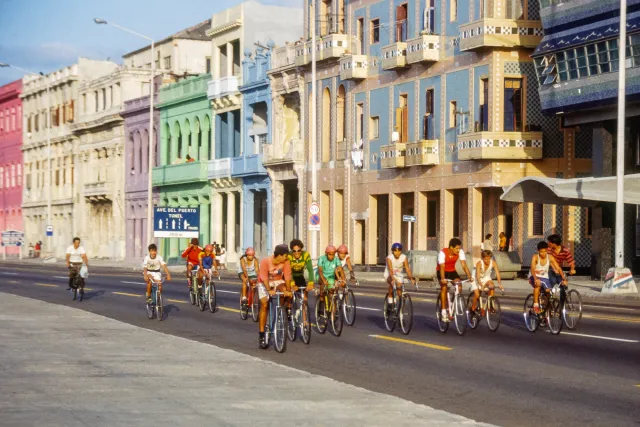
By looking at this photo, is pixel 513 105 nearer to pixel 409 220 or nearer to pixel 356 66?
pixel 409 220

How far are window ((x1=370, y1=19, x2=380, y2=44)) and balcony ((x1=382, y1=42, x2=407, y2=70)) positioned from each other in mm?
2904

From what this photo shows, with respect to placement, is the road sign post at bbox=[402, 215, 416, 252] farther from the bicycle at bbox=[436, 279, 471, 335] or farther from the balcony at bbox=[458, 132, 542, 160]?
the bicycle at bbox=[436, 279, 471, 335]

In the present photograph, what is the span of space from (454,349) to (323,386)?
6.50 m

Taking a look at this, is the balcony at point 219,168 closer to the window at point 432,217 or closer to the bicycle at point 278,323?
the window at point 432,217

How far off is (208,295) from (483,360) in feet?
44.0

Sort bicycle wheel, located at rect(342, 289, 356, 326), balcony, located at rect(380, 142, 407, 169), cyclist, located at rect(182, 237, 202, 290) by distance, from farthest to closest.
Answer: balcony, located at rect(380, 142, 407, 169), cyclist, located at rect(182, 237, 202, 290), bicycle wheel, located at rect(342, 289, 356, 326)

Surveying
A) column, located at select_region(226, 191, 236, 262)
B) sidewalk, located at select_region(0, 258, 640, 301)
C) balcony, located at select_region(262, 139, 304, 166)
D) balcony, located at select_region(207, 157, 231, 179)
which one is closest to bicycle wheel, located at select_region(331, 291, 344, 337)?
sidewalk, located at select_region(0, 258, 640, 301)

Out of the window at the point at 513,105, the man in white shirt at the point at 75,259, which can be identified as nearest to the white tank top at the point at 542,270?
the man in white shirt at the point at 75,259

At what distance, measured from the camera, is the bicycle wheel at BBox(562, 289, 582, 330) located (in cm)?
2433

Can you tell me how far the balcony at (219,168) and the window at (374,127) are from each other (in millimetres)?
16183

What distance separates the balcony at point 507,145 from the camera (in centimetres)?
5103

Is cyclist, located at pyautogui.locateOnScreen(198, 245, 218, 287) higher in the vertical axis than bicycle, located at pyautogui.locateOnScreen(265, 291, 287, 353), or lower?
higher

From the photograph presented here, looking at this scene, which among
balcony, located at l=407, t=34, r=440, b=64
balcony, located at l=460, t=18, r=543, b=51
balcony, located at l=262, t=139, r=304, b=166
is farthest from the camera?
balcony, located at l=262, t=139, r=304, b=166

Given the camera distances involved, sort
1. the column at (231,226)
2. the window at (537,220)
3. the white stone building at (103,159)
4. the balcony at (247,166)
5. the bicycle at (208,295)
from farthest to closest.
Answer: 1. the white stone building at (103,159)
2. the column at (231,226)
3. the balcony at (247,166)
4. the window at (537,220)
5. the bicycle at (208,295)
